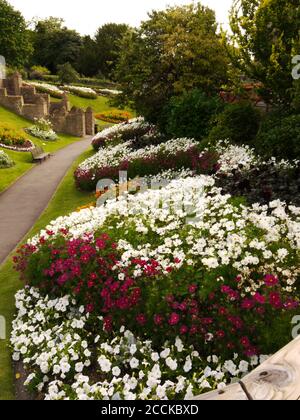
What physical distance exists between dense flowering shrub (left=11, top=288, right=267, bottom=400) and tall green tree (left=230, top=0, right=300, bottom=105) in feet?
31.3

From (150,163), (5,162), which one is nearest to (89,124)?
(5,162)

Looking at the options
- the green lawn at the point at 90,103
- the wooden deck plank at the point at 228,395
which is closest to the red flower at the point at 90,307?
the wooden deck plank at the point at 228,395

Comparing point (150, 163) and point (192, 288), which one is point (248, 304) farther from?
point (150, 163)

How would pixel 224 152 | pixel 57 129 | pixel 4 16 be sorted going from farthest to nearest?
pixel 4 16 < pixel 57 129 < pixel 224 152

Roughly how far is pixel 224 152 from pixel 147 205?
234 inches

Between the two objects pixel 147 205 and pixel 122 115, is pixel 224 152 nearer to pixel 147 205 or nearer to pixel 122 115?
pixel 147 205

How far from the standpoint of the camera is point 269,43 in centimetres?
1329

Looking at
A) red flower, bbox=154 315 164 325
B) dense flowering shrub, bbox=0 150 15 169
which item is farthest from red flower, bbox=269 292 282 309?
dense flowering shrub, bbox=0 150 15 169

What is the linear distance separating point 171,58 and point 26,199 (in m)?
10.1

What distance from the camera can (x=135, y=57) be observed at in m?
21.5

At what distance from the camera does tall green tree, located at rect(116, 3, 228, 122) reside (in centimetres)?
1967

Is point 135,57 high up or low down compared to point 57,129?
up

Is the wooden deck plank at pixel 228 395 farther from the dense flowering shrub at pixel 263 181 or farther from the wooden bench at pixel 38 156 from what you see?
the wooden bench at pixel 38 156

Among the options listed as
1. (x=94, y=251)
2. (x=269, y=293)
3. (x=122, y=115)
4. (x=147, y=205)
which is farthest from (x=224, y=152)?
(x=122, y=115)
